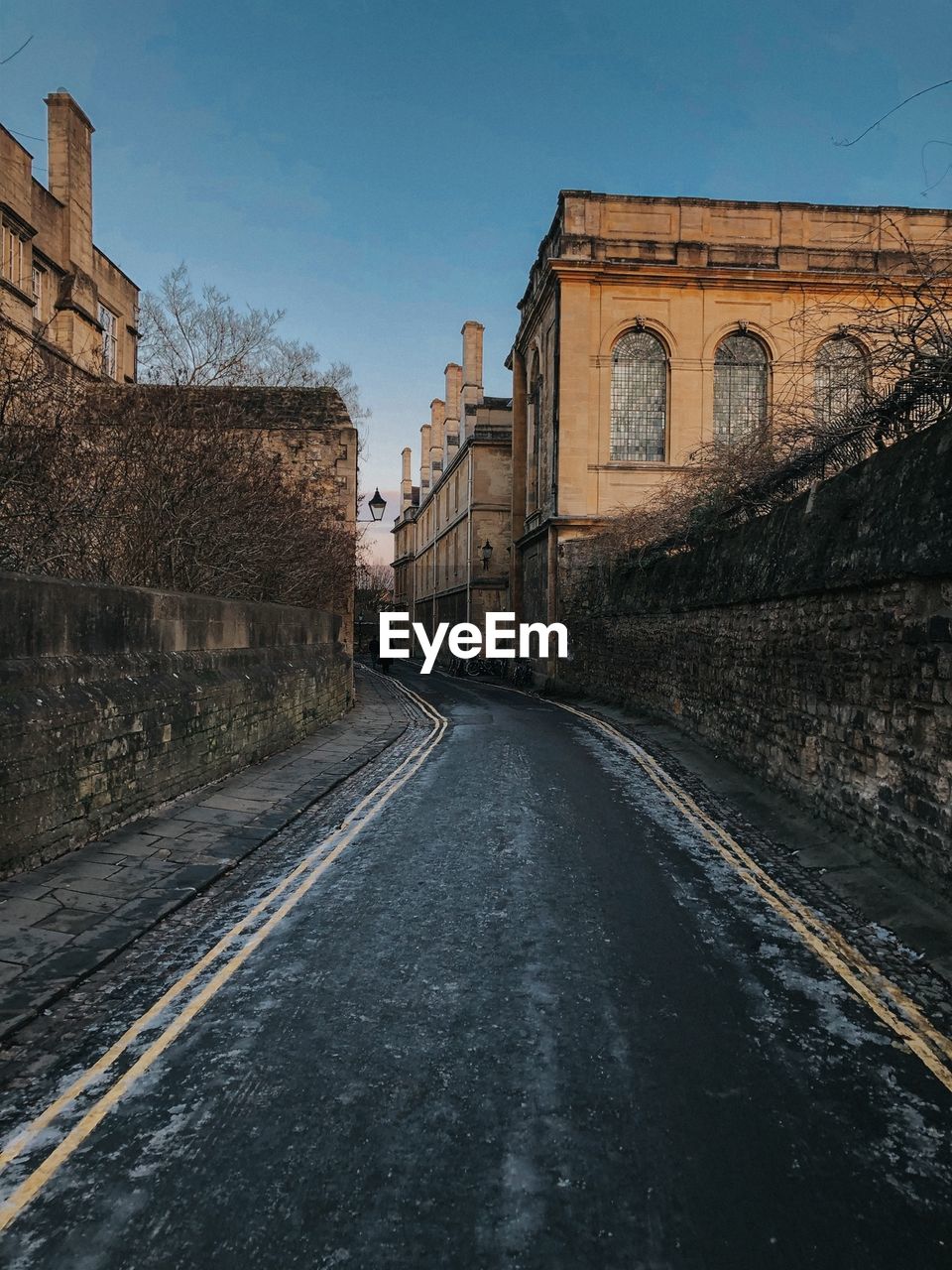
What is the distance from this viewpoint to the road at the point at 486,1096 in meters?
2.76

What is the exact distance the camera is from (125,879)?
627 centimetres

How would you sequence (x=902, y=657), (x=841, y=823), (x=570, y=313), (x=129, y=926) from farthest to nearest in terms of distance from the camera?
(x=570, y=313) → (x=841, y=823) → (x=902, y=657) → (x=129, y=926)

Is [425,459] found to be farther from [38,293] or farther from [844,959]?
[844,959]

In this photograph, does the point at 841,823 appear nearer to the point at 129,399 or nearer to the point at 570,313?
the point at 129,399

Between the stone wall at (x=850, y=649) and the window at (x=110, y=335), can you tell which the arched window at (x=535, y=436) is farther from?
the stone wall at (x=850, y=649)

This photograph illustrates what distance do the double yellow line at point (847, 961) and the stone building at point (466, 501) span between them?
3175 cm

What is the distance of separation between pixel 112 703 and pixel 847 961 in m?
6.22

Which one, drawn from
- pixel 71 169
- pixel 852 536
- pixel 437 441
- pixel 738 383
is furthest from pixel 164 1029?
pixel 437 441

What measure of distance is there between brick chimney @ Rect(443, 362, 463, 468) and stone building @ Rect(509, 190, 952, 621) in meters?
26.9

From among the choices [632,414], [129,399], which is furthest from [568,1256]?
[632,414]

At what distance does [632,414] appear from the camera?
93.8 feet

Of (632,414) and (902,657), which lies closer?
(902,657)

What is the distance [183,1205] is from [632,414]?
28.3 metres

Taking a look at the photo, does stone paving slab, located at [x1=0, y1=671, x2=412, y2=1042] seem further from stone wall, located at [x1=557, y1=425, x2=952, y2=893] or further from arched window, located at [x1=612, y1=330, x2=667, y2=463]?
arched window, located at [x1=612, y1=330, x2=667, y2=463]
